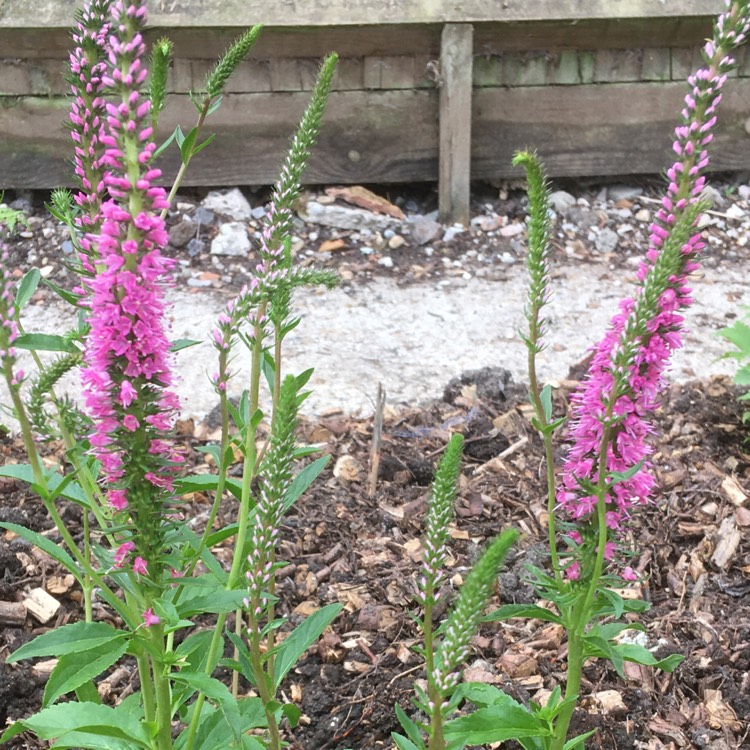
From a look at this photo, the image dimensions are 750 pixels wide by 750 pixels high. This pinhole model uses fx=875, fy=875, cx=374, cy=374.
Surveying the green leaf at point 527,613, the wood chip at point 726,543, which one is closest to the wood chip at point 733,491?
the wood chip at point 726,543

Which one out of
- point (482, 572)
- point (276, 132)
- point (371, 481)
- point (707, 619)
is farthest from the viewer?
point (276, 132)

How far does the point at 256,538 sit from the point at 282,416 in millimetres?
328

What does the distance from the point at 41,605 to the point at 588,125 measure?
5430mm

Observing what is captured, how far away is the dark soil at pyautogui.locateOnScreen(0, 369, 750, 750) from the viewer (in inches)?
110

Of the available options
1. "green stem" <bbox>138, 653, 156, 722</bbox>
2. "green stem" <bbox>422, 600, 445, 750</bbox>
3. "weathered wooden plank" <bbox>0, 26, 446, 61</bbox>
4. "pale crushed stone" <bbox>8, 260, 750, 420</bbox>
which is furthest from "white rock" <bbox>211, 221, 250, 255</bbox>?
"green stem" <bbox>422, 600, 445, 750</bbox>

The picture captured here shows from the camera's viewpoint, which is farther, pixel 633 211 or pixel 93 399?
pixel 633 211

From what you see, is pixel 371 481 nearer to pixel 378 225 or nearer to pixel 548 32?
pixel 378 225

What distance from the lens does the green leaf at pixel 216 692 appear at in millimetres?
1763

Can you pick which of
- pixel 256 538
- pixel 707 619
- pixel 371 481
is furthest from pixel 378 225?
pixel 256 538

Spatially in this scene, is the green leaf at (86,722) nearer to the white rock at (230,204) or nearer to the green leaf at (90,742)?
the green leaf at (90,742)

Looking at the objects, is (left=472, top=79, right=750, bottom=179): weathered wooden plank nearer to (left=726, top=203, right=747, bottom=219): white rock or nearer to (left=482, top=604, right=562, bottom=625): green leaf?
(left=726, top=203, right=747, bottom=219): white rock

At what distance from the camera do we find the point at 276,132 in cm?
654

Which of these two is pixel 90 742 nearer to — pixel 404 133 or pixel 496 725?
pixel 496 725

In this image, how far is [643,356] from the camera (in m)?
1.93
